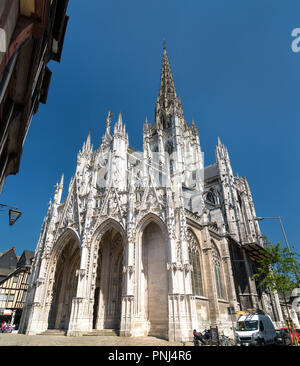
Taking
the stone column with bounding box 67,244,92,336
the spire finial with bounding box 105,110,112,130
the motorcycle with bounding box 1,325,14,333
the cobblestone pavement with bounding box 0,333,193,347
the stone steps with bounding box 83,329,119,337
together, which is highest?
the spire finial with bounding box 105,110,112,130

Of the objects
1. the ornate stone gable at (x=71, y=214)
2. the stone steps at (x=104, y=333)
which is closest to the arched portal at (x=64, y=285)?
the ornate stone gable at (x=71, y=214)

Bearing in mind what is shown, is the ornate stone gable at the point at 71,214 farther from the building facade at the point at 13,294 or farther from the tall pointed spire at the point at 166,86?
the tall pointed spire at the point at 166,86

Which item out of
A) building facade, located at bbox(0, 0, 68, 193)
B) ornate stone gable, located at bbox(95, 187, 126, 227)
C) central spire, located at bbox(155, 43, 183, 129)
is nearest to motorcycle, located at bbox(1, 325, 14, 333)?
ornate stone gable, located at bbox(95, 187, 126, 227)

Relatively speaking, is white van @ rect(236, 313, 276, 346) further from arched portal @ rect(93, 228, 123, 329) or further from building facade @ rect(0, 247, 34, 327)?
building facade @ rect(0, 247, 34, 327)

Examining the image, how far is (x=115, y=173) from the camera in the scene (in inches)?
891

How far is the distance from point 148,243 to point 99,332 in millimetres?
6111

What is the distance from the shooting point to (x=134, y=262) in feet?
49.3

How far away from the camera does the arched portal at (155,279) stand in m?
13.9

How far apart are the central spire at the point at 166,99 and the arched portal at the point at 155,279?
33.0 meters

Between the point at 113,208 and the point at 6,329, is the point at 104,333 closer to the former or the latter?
the point at 113,208

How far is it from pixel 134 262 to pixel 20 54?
42.2 feet

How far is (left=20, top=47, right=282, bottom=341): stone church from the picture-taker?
46.1ft

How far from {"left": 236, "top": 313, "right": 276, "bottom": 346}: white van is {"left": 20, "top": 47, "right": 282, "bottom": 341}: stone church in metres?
2.15
